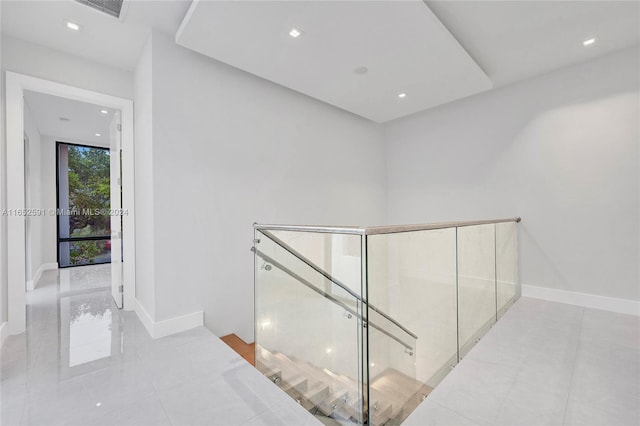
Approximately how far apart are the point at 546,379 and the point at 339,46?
331 cm

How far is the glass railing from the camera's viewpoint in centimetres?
162

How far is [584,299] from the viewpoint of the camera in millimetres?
3584

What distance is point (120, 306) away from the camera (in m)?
3.59

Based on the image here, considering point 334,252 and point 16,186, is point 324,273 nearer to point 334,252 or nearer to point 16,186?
point 334,252

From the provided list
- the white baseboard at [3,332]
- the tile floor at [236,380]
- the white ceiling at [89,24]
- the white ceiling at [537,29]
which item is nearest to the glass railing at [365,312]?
the tile floor at [236,380]

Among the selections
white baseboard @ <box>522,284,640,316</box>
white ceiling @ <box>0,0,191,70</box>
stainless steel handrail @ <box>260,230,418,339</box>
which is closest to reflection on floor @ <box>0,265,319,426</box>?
stainless steel handrail @ <box>260,230,418,339</box>

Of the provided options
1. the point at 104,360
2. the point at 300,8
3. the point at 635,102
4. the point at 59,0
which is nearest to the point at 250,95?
the point at 300,8

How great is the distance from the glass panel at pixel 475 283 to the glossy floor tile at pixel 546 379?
134 mm

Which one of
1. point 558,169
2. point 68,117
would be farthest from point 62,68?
point 558,169

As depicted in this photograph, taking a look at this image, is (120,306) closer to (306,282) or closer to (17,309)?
(17,309)

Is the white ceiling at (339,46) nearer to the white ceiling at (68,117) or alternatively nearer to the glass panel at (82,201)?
the white ceiling at (68,117)

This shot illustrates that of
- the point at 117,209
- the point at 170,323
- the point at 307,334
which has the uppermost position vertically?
the point at 117,209

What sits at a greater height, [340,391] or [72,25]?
[72,25]

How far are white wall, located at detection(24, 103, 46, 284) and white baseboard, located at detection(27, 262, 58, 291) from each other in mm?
64
